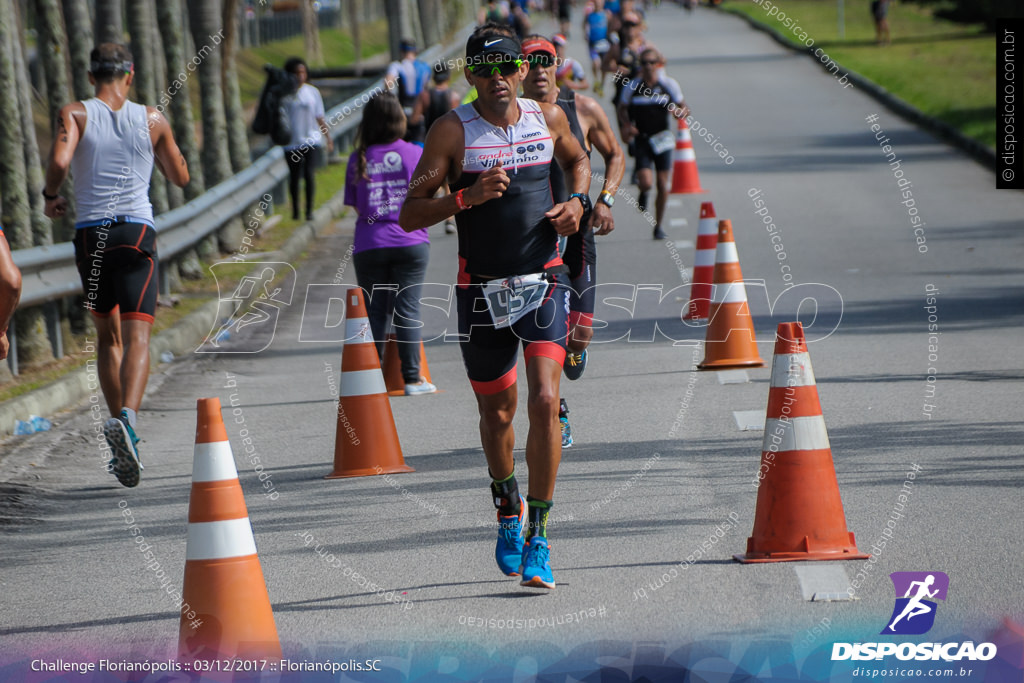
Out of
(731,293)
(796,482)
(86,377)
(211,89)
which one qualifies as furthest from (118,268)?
(211,89)

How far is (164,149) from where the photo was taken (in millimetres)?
8992

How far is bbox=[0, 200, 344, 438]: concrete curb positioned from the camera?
33.0 ft

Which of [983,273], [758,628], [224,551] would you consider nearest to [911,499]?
[758,628]

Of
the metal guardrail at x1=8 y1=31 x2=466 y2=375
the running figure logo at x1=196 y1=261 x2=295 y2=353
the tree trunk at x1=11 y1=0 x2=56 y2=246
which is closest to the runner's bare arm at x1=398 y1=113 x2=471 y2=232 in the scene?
the metal guardrail at x1=8 y1=31 x2=466 y2=375

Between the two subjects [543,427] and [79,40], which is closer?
[543,427]

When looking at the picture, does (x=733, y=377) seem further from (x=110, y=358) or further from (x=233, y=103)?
(x=233, y=103)

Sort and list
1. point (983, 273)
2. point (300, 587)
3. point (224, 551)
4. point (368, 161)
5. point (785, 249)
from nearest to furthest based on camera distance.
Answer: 1. point (224, 551)
2. point (300, 587)
3. point (368, 161)
4. point (983, 273)
5. point (785, 249)

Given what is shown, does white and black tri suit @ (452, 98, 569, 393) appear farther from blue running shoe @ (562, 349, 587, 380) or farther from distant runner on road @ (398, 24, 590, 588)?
blue running shoe @ (562, 349, 587, 380)

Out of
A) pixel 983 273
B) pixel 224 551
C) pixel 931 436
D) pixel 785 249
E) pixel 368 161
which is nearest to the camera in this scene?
pixel 224 551

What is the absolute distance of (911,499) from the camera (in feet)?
23.6

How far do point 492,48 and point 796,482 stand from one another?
6.53 ft

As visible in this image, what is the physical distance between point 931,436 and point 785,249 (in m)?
8.88

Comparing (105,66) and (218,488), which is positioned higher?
(105,66)

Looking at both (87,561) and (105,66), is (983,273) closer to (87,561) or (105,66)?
(105,66)
